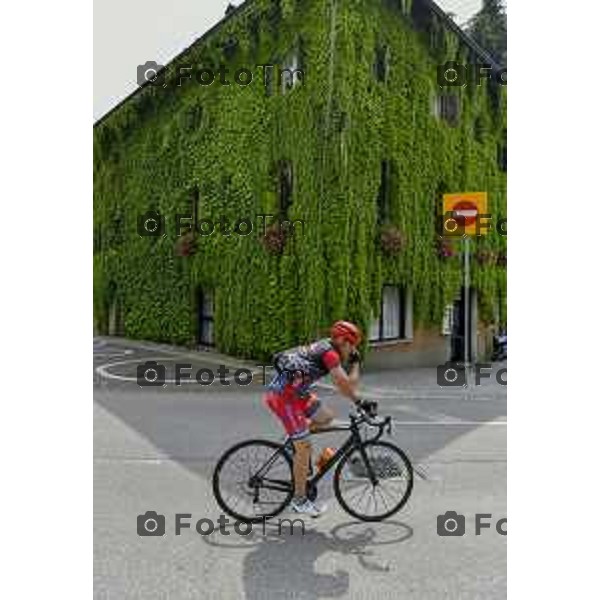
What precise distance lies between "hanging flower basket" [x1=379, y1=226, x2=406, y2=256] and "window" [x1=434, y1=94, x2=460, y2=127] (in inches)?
173

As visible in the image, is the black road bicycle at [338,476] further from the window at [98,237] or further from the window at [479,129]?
the window at [98,237]

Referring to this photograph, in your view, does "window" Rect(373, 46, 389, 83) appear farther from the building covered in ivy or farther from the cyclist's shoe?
the cyclist's shoe

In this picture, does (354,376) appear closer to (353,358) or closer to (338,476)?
(353,358)

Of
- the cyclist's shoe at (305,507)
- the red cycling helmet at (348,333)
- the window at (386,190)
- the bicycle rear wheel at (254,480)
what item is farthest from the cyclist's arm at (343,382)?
the window at (386,190)

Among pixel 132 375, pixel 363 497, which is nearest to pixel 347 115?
pixel 132 375

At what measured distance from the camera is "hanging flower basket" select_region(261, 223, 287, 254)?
1545 centimetres

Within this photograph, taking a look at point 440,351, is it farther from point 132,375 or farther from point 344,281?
point 132,375

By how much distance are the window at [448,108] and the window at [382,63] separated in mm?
2397

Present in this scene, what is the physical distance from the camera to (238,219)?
55.2 ft

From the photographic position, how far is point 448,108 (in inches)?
722

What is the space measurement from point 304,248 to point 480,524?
409 inches

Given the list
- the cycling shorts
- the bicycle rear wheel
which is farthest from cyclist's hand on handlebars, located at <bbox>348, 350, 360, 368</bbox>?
the bicycle rear wheel

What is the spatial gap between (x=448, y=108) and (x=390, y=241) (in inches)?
→ 214

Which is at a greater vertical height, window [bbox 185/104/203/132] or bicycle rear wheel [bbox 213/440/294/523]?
window [bbox 185/104/203/132]
